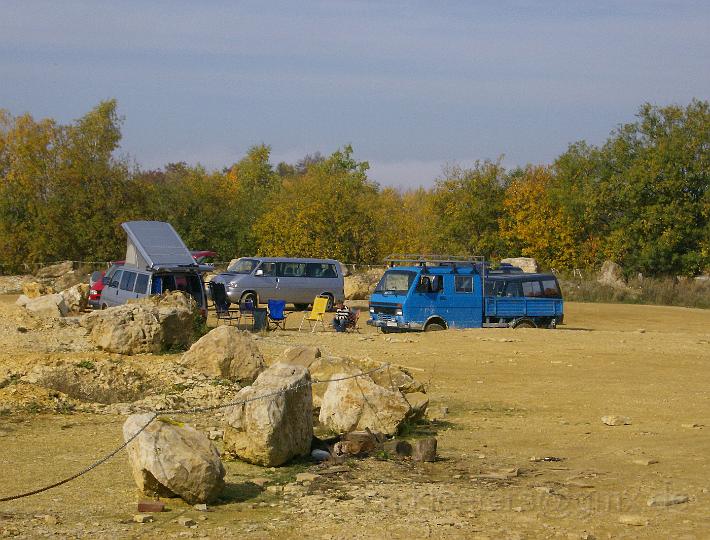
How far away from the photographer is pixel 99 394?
1525 centimetres

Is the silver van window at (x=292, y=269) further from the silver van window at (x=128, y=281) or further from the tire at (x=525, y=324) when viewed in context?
the tire at (x=525, y=324)

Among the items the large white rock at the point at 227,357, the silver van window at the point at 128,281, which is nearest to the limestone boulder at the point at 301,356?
the large white rock at the point at 227,357

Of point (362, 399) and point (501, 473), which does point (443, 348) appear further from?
point (501, 473)

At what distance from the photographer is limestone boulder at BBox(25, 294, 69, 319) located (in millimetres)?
25469

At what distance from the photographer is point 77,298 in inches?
1133

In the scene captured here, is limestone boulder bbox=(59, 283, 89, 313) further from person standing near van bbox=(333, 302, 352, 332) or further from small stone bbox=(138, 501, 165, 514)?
small stone bbox=(138, 501, 165, 514)

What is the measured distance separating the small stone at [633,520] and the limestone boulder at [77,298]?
2186 cm

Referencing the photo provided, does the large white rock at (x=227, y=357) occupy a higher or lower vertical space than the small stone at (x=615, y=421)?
higher

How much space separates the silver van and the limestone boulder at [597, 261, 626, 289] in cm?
1916

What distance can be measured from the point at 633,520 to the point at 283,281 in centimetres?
2534

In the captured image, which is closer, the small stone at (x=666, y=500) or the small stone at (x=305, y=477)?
the small stone at (x=666, y=500)

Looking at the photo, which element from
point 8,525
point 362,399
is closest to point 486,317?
point 362,399

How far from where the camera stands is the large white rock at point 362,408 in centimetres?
1280

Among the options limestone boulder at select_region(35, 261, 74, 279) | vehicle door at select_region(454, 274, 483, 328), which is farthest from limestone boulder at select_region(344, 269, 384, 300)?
limestone boulder at select_region(35, 261, 74, 279)
